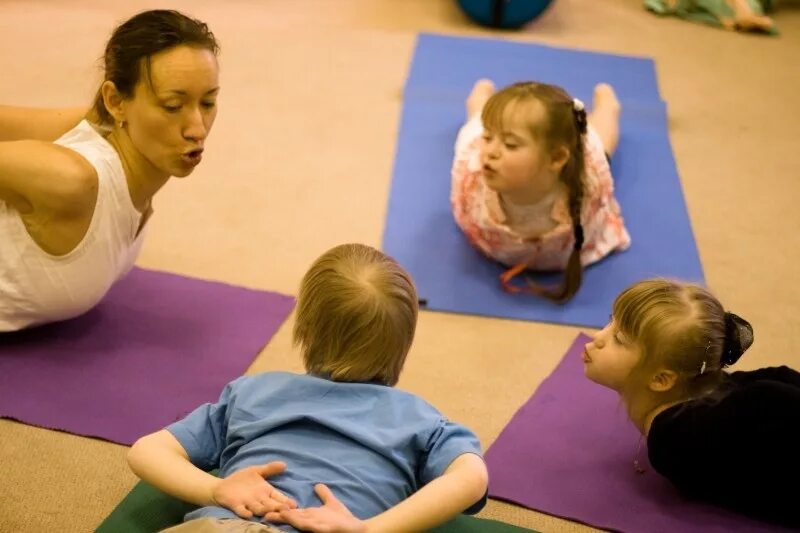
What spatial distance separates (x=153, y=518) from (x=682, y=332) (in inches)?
35.1

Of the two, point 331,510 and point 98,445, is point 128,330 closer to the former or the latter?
point 98,445

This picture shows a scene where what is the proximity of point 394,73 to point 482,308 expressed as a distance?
1325 mm

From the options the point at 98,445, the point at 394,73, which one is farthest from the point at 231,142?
the point at 98,445

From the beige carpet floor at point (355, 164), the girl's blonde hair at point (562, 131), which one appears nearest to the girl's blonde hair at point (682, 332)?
the beige carpet floor at point (355, 164)

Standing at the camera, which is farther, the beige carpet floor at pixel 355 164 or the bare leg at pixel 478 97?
the bare leg at pixel 478 97

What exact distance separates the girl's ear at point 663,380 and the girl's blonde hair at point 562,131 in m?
0.59

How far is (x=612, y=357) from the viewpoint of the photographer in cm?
166

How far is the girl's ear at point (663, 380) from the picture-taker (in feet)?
5.30

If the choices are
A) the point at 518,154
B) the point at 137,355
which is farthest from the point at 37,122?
the point at 518,154

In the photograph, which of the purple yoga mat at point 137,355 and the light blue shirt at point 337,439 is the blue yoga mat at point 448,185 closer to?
the purple yoga mat at point 137,355

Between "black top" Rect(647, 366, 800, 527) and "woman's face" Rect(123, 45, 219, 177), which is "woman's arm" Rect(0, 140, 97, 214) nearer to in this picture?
"woman's face" Rect(123, 45, 219, 177)

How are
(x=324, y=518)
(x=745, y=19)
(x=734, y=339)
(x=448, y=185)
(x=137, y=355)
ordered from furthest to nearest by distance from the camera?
1. (x=745, y=19)
2. (x=448, y=185)
3. (x=137, y=355)
4. (x=734, y=339)
5. (x=324, y=518)

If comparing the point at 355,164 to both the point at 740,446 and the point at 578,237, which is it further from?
the point at 740,446

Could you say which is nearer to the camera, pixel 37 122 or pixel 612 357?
pixel 612 357
